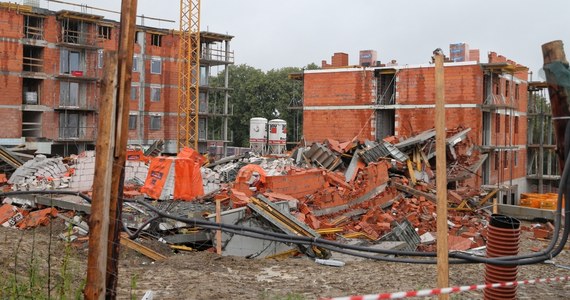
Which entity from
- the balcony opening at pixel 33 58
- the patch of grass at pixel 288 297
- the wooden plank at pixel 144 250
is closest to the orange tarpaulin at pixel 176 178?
the wooden plank at pixel 144 250

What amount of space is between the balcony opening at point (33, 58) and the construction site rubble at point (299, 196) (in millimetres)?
21560

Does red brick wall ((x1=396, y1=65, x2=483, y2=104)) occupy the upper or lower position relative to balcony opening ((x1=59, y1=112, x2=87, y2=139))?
upper

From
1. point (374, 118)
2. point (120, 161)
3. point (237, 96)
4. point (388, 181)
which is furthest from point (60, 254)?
point (237, 96)

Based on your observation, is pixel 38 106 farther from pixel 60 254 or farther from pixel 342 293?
pixel 342 293

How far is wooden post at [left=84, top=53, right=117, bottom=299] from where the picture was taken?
450 cm

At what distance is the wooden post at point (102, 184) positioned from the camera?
4.50 metres

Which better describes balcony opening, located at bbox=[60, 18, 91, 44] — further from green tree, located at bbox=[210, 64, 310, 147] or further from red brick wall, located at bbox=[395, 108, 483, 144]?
red brick wall, located at bbox=[395, 108, 483, 144]

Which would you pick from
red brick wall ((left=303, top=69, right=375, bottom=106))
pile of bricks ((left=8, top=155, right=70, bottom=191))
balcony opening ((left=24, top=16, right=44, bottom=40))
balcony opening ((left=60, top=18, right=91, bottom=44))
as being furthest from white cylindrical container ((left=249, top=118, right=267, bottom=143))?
pile of bricks ((left=8, top=155, right=70, bottom=191))

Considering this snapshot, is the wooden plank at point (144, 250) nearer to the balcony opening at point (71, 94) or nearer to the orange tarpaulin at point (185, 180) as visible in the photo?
the orange tarpaulin at point (185, 180)

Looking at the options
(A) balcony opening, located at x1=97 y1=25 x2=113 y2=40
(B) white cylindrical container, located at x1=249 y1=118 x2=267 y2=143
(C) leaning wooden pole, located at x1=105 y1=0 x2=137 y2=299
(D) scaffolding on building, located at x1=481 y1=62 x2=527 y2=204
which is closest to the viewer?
(C) leaning wooden pole, located at x1=105 y1=0 x2=137 y2=299

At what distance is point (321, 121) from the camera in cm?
4178

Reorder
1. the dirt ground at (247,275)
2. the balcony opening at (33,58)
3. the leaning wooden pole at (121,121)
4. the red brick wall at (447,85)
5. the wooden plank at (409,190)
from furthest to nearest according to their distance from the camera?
the balcony opening at (33,58)
the red brick wall at (447,85)
the wooden plank at (409,190)
the dirt ground at (247,275)
the leaning wooden pole at (121,121)

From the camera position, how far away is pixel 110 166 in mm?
A: 4547

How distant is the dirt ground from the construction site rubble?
987 mm
